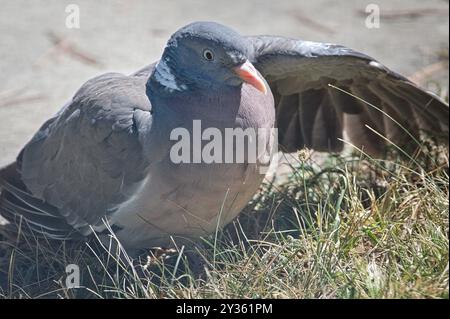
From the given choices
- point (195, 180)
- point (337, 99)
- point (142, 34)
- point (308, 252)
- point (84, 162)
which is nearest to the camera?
point (308, 252)

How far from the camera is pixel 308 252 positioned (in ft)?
13.0

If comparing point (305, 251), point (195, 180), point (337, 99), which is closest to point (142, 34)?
point (337, 99)

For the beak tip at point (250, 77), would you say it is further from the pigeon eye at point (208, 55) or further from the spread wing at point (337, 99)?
the spread wing at point (337, 99)

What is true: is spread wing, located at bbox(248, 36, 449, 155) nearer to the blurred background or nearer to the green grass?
the green grass

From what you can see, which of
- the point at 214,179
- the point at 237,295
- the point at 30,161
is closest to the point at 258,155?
the point at 214,179

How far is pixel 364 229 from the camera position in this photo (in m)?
4.09

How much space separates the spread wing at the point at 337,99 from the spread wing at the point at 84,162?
760mm

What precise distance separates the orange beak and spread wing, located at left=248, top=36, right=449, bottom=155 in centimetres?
55

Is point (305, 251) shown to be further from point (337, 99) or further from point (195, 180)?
point (337, 99)

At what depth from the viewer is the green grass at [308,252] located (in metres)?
3.76

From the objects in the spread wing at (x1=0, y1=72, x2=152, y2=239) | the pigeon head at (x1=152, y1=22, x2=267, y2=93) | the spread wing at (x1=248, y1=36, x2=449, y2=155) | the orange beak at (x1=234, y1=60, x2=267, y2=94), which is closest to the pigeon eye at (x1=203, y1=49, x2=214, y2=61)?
the pigeon head at (x1=152, y1=22, x2=267, y2=93)

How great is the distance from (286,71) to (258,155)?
63 cm

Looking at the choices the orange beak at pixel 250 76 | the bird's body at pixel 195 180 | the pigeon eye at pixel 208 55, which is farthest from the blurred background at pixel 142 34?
the orange beak at pixel 250 76

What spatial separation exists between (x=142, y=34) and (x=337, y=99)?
2.28 metres
